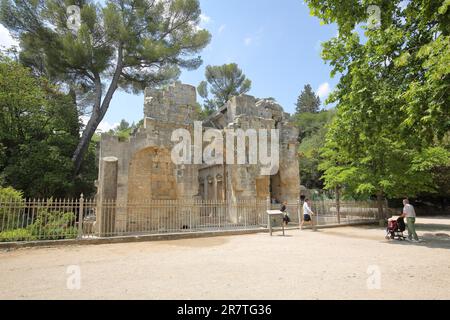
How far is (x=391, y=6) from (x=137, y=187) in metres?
14.3

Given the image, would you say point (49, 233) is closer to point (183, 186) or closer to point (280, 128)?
point (183, 186)

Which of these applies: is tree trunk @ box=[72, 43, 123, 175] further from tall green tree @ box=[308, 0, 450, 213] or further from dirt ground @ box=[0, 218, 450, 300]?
tall green tree @ box=[308, 0, 450, 213]

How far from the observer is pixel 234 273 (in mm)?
5625

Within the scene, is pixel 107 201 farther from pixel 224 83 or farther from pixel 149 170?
pixel 224 83

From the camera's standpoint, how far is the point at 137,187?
16719 millimetres

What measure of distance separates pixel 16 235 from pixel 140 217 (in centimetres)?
595

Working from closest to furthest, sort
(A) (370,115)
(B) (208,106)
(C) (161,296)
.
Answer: (C) (161,296), (A) (370,115), (B) (208,106)

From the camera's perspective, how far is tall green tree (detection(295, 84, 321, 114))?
215 feet

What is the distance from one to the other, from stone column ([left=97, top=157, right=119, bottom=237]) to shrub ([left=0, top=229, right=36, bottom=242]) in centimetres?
226

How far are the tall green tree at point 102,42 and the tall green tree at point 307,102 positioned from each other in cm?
4505

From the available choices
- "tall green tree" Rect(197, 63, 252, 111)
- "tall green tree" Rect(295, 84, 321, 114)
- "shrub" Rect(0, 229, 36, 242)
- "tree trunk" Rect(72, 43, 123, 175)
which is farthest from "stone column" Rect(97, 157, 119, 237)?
"tall green tree" Rect(295, 84, 321, 114)

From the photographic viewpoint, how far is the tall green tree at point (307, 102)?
215 ft

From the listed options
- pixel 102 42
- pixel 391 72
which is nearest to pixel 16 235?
pixel 391 72

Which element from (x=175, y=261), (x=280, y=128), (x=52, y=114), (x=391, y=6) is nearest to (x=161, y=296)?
(x=175, y=261)
